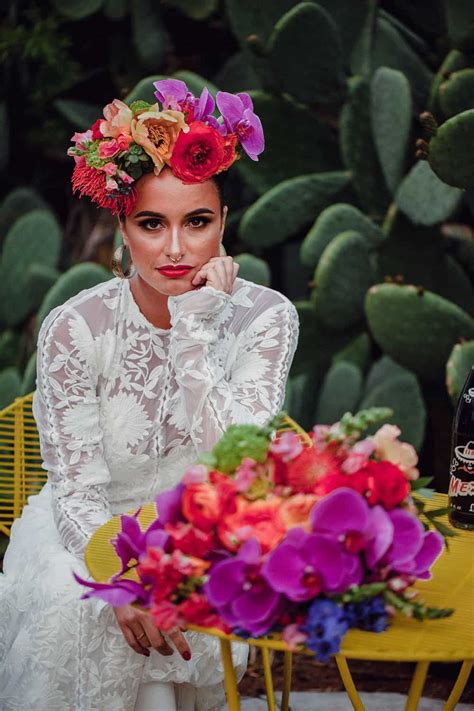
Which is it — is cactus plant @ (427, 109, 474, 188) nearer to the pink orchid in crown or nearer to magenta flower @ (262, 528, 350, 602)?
the pink orchid in crown

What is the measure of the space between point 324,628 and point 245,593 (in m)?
0.10

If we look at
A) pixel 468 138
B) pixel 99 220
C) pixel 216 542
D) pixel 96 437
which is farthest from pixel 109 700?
pixel 99 220

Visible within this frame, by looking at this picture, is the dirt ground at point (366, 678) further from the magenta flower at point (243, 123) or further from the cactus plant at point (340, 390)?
the magenta flower at point (243, 123)

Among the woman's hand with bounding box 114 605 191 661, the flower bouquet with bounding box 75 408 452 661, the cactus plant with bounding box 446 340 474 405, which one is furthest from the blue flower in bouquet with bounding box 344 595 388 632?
the cactus plant with bounding box 446 340 474 405

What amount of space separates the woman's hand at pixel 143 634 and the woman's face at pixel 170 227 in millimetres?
623

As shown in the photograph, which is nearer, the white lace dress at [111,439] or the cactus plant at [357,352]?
the white lace dress at [111,439]

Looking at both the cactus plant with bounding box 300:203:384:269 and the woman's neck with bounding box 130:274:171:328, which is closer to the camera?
the woman's neck with bounding box 130:274:171:328

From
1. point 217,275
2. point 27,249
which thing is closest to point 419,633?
point 217,275

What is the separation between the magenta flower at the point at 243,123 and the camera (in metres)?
2.07

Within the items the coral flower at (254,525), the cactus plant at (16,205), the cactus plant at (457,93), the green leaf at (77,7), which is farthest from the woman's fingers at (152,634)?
the green leaf at (77,7)

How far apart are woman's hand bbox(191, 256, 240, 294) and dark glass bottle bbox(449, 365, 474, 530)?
0.47 meters

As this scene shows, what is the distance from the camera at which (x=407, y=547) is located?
4.34 ft

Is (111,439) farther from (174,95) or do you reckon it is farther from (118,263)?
(174,95)

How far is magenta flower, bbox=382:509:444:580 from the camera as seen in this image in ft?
4.32
